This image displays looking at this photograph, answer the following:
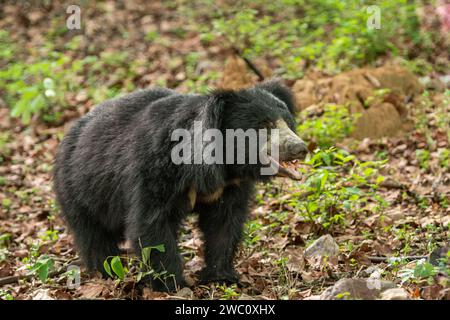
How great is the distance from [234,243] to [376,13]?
484 cm

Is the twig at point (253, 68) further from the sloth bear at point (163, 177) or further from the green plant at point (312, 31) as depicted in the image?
Answer: the sloth bear at point (163, 177)

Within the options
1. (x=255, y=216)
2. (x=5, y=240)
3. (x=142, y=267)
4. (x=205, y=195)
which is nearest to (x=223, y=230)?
(x=205, y=195)

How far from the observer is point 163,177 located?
402cm

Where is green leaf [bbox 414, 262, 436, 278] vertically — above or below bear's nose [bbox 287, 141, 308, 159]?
below

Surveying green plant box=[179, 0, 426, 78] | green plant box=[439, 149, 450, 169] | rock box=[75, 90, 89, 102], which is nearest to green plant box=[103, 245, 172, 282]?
green plant box=[439, 149, 450, 169]

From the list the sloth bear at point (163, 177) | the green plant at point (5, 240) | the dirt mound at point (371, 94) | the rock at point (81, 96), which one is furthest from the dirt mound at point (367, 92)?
the green plant at point (5, 240)

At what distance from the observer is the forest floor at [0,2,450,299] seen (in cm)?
404

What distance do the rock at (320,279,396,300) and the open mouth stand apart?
32.5 inches

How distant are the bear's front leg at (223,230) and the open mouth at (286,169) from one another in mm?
428

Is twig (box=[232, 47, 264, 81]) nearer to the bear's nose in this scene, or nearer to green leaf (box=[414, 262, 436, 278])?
the bear's nose

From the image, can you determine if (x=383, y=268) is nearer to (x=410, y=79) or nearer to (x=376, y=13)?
(x=410, y=79)

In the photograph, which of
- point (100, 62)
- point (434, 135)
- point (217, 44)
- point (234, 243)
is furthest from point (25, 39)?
point (234, 243)

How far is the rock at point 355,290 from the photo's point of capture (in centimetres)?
325

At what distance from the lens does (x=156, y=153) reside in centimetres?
402
